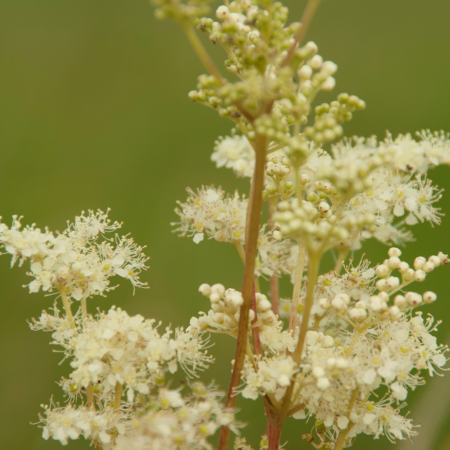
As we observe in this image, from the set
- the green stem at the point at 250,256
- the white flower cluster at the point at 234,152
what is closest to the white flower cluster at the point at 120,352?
the green stem at the point at 250,256

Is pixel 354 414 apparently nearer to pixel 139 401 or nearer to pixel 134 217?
pixel 139 401

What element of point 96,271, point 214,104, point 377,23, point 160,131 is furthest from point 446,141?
point 377,23

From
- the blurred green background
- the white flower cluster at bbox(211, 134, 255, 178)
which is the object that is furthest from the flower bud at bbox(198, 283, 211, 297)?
the blurred green background

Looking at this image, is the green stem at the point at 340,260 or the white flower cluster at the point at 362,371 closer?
the white flower cluster at the point at 362,371

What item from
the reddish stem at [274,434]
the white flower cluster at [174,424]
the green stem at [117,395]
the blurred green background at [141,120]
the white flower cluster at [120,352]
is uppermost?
the blurred green background at [141,120]

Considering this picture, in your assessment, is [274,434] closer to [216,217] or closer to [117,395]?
[117,395]

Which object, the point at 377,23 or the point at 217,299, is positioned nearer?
the point at 217,299

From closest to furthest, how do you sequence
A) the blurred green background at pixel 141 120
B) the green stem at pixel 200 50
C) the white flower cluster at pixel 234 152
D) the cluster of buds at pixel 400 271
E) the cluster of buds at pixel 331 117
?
the green stem at pixel 200 50 < the cluster of buds at pixel 331 117 < the cluster of buds at pixel 400 271 < the white flower cluster at pixel 234 152 < the blurred green background at pixel 141 120

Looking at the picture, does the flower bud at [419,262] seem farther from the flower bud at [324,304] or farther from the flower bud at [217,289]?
the flower bud at [217,289]
